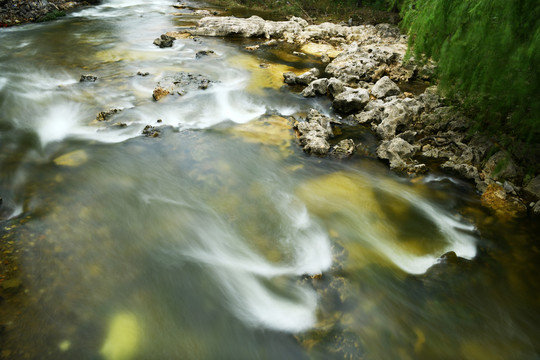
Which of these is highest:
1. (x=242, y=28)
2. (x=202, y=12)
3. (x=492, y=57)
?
(x=492, y=57)

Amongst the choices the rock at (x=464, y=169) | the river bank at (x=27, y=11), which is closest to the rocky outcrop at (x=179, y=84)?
the rock at (x=464, y=169)

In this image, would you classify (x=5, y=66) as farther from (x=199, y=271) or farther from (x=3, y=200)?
(x=199, y=271)

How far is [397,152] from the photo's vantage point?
26.0 ft

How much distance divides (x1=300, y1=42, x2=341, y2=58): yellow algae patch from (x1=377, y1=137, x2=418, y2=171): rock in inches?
389

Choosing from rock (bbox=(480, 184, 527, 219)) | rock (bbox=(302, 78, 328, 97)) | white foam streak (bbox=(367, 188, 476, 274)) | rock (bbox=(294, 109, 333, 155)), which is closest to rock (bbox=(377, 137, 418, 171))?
white foam streak (bbox=(367, 188, 476, 274))

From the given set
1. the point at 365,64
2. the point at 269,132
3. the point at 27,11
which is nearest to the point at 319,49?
the point at 365,64

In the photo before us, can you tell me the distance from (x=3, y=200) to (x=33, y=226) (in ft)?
4.29

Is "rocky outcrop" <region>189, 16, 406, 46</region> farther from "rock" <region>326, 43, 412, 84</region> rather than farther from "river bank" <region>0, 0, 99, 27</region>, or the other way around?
"river bank" <region>0, 0, 99, 27</region>

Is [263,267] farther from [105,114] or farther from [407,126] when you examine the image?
[105,114]

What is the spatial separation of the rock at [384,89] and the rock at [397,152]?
3.46m

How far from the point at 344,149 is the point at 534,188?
14.9 feet

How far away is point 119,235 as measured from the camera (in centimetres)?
554

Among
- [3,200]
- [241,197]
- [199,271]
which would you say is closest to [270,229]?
[241,197]

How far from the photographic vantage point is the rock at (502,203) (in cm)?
631
